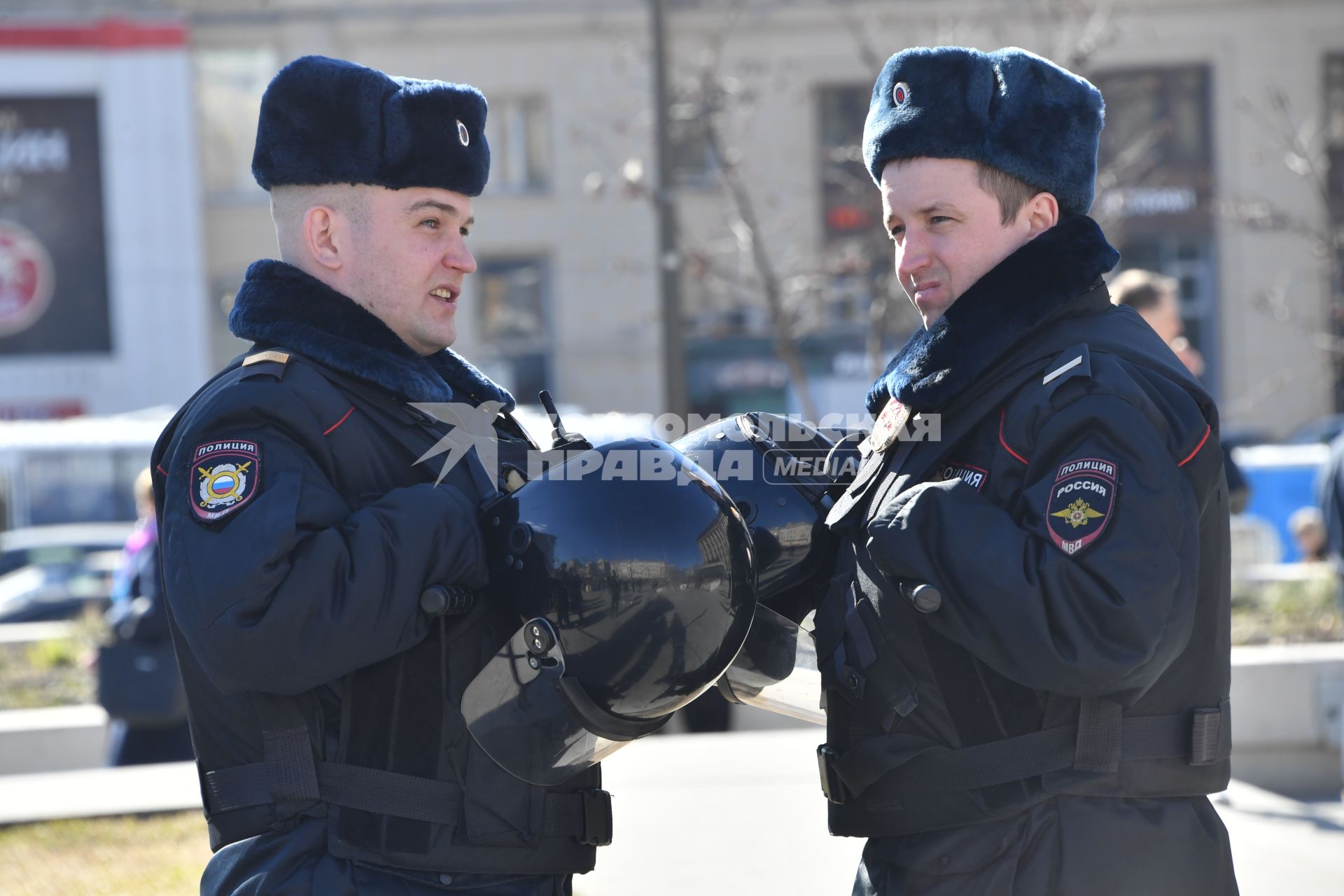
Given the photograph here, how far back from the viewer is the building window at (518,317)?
26.0 meters

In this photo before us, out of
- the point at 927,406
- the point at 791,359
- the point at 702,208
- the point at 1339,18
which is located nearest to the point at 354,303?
the point at 927,406

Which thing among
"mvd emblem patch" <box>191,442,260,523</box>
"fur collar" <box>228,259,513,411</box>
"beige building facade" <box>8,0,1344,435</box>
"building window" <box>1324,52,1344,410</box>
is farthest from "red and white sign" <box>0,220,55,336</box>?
"mvd emblem patch" <box>191,442,260,523</box>

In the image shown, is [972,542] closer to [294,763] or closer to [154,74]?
[294,763]

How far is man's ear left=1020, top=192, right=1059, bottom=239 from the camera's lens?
8.54 ft

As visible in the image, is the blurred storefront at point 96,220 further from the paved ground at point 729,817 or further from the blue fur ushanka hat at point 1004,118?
the blue fur ushanka hat at point 1004,118

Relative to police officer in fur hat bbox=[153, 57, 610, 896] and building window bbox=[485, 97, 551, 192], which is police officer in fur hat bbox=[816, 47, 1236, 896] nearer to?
police officer in fur hat bbox=[153, 57, 610, 896]

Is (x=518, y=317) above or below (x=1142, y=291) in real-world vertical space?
above

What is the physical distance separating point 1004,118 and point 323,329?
1282 mm

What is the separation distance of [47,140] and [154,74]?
222 centimetres

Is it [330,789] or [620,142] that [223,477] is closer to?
[330,789]

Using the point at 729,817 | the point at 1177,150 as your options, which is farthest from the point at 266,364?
the point at 1177,150

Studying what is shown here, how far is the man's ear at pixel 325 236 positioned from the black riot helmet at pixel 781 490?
782 mm

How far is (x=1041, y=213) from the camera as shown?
103 inches

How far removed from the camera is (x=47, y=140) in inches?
1009
